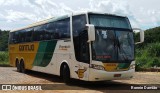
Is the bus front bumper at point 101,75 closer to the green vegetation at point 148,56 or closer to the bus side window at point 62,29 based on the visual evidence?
the bus side window at point 62,29

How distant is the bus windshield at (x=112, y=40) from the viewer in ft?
47.6

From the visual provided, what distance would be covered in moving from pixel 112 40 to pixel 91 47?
102 centimetres

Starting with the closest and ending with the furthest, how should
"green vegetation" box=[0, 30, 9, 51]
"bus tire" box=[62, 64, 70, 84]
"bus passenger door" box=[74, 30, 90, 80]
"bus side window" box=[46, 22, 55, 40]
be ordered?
1. "bus passenger door" box=[74, 30, 90, 80]
2. "bus tire" box=[62, 64, 70, 84]
3. "bus side window" box=[46, 22, 55, 40]
4. "green vegetation" box=[0, 30, 9, 51]

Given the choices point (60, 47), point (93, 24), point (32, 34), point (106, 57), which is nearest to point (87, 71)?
point (106, 57)

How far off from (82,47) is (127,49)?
1944 millimetres

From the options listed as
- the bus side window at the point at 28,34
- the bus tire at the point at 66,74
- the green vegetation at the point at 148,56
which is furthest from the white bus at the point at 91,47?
the green vegetation at the point at 148,56

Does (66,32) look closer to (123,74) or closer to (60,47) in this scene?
(60,47)

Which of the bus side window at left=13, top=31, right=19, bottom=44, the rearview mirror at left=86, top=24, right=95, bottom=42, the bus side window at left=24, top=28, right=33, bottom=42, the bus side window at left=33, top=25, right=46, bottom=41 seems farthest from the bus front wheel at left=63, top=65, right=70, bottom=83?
the bus side window at left=13, top=31, right=19, bottom=44

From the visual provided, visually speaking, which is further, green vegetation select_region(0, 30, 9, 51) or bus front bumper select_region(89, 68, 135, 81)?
green vegetation select_region(0, 30, 9, 51)

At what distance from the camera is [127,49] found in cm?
1510

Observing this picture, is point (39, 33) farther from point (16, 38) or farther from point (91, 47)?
point (91, 47)

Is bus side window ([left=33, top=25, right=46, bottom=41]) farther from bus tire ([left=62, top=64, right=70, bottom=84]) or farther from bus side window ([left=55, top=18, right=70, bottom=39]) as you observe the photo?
bus tire ([left=62, top=64, right=70, bottom=84])

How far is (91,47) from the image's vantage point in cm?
1443

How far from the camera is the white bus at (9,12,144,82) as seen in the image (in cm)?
1447
